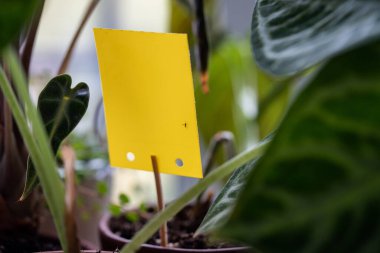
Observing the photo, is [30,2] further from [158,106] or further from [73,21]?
[73,21]

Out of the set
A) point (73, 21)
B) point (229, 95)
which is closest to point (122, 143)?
point (229, 95)

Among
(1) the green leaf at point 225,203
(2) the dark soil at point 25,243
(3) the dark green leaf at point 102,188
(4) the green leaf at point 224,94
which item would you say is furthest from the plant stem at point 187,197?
(4) the green leaf at point 224,94

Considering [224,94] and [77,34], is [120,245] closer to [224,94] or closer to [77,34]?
[77,34]

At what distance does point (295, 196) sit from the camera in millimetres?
221

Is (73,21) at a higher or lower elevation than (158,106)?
lower

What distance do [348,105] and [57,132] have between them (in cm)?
24

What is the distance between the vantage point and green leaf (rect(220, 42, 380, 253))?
0.22 metres

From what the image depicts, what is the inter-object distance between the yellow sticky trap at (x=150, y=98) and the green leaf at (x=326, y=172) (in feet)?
0.62

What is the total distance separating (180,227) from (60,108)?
268 mm

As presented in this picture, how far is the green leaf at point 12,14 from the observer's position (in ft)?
0.74

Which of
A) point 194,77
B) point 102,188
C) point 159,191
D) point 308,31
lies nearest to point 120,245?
point 159,191

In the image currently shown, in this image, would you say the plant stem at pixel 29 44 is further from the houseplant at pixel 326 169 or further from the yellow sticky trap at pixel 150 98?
the houseplant at pixel 326 169

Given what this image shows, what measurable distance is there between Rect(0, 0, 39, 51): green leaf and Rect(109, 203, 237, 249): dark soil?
1.12ft

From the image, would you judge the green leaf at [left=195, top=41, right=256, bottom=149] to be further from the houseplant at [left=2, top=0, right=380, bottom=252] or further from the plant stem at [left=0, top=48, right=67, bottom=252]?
the houseplant at [left=2, top=0, right=380, bottom=252]
